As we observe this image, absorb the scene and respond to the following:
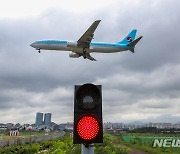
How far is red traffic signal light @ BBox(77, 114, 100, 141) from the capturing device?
10.7 ft

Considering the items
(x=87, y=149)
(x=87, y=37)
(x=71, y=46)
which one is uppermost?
(x=87, y=37)

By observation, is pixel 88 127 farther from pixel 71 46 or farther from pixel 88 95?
pixel 71 46

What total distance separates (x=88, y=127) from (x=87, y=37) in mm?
32981

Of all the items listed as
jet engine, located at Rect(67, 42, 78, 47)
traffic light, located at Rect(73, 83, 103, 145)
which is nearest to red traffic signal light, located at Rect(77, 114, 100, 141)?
traffic light, located at Rect(73, 83, 103, 145)

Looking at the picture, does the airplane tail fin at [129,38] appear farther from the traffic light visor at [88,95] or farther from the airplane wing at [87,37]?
the traffic light visor at [88,95]

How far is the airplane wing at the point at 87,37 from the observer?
34.6m

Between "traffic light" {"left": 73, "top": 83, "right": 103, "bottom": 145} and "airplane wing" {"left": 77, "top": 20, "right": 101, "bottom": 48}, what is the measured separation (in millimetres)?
30719

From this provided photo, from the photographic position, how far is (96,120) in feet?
10.9

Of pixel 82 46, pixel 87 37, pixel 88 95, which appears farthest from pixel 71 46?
pixel 88 95

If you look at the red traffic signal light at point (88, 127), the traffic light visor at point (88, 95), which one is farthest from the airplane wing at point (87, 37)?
the red traffic signal light at point (88, 127)

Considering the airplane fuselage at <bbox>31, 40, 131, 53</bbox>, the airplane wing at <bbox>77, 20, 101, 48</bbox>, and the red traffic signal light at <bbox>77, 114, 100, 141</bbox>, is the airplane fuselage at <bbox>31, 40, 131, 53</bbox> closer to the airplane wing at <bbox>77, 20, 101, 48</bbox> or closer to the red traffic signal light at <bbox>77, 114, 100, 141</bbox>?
the airplane wing at <bbox>77, 20, 101, 48</bbox>

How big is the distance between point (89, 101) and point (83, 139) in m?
0.47

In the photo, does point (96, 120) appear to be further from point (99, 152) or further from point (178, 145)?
point (178, 145)

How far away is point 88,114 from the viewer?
11.0 ft
